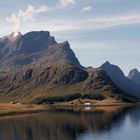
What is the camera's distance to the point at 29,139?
7234 inches

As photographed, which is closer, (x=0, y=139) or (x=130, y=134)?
(x=0, y=139)

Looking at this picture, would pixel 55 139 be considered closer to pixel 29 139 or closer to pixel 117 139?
pixel 29 139

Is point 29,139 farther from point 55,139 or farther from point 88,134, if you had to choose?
point 88,134

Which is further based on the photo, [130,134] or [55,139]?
[130,134]

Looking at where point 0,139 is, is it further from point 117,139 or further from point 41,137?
point 117,139

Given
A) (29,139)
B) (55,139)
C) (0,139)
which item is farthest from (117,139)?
(0,139)

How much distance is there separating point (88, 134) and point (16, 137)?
3519 centimetres

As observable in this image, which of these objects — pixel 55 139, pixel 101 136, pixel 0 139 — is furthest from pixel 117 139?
pixel 0 139

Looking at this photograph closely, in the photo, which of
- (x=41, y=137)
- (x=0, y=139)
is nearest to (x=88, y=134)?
(x=41, y=137)

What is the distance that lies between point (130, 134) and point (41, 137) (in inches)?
1707

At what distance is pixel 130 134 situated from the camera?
7653 inches

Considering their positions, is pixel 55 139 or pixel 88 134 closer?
pixel 55 139

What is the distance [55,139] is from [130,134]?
38980 mm

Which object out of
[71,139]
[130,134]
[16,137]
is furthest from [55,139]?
[130,134]
